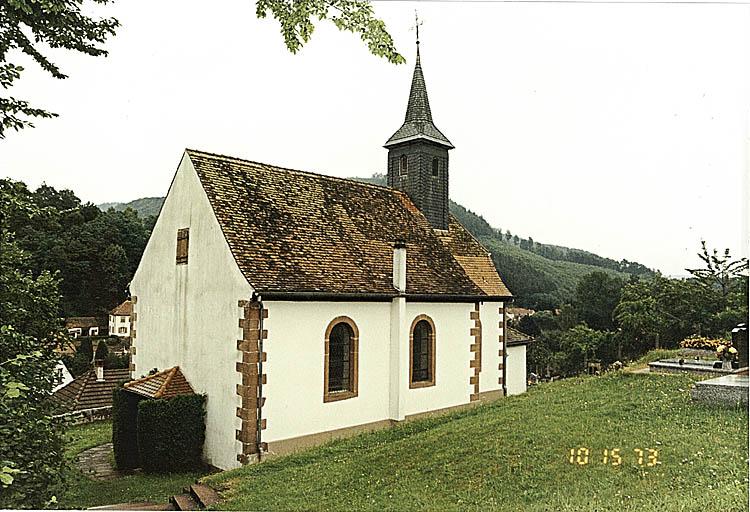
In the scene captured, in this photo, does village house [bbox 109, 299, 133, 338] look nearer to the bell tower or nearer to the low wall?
the low wall

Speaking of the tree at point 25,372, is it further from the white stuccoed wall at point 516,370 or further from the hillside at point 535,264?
the white stuccoed wall at point 516,370

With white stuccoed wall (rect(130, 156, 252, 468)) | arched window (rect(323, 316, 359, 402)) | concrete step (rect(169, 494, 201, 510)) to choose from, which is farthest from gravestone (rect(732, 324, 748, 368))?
concrete step (rect(169, 494, 201, 510))

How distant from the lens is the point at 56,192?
20.8ft

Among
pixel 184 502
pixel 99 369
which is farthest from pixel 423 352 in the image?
pixel 99 369

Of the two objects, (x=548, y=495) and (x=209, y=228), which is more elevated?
(x=209, y=228)

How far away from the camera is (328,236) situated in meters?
9.57

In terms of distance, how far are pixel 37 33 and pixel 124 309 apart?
4476 millimetres

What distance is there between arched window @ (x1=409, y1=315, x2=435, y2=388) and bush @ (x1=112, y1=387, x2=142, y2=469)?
4371mm

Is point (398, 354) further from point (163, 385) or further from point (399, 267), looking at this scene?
point (163, 385)

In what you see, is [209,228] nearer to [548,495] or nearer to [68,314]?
[68,314]

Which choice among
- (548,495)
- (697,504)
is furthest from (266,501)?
(697,504)

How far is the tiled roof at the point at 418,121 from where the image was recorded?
12.0 meters

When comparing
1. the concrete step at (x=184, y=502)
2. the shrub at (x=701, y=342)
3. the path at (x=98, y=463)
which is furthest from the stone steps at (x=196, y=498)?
the shrub at (x=701, y=342)

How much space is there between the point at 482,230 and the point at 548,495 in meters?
5.49
